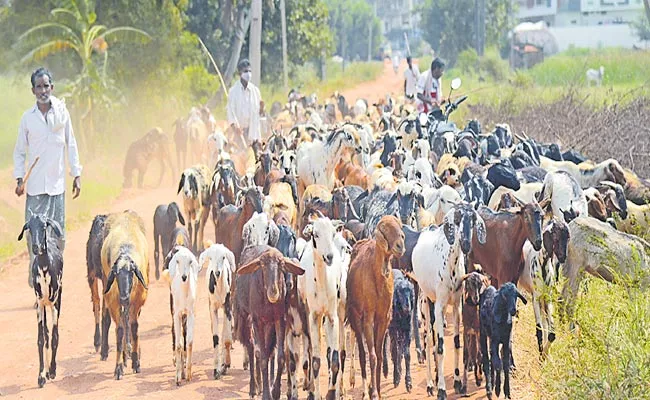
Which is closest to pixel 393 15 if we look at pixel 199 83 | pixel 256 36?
pixel 199 83

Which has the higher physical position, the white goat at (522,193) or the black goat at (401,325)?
the white goat at (522,193)

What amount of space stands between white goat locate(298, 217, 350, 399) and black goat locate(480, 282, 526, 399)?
47.1 inches

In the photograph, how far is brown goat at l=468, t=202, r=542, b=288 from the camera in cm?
961

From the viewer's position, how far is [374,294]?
8938 millimetres

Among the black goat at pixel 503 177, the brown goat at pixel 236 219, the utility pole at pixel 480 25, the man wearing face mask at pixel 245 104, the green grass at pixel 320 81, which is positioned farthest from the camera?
the utility pole at pixel 480 25

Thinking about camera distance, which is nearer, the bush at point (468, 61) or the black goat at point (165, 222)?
the black goat at point (165, 222)

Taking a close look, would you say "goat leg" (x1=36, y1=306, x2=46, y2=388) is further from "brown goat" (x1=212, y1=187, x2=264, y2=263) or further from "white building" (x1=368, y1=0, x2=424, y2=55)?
"white building" (x1=368, y1=0, x2=424, y2=55)

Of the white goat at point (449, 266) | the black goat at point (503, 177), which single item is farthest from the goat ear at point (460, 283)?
the black goat at point (503, 177)

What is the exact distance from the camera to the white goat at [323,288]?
8.89 metres

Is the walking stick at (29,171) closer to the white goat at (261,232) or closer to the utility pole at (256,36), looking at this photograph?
the white goat at (261,232)

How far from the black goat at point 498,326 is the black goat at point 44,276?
3994 mm

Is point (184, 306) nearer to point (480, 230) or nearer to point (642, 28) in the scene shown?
point (480, 230)

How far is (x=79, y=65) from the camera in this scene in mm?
27203

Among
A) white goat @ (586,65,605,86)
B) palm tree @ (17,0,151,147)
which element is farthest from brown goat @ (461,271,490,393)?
white goat @ (586,65,605,86)
